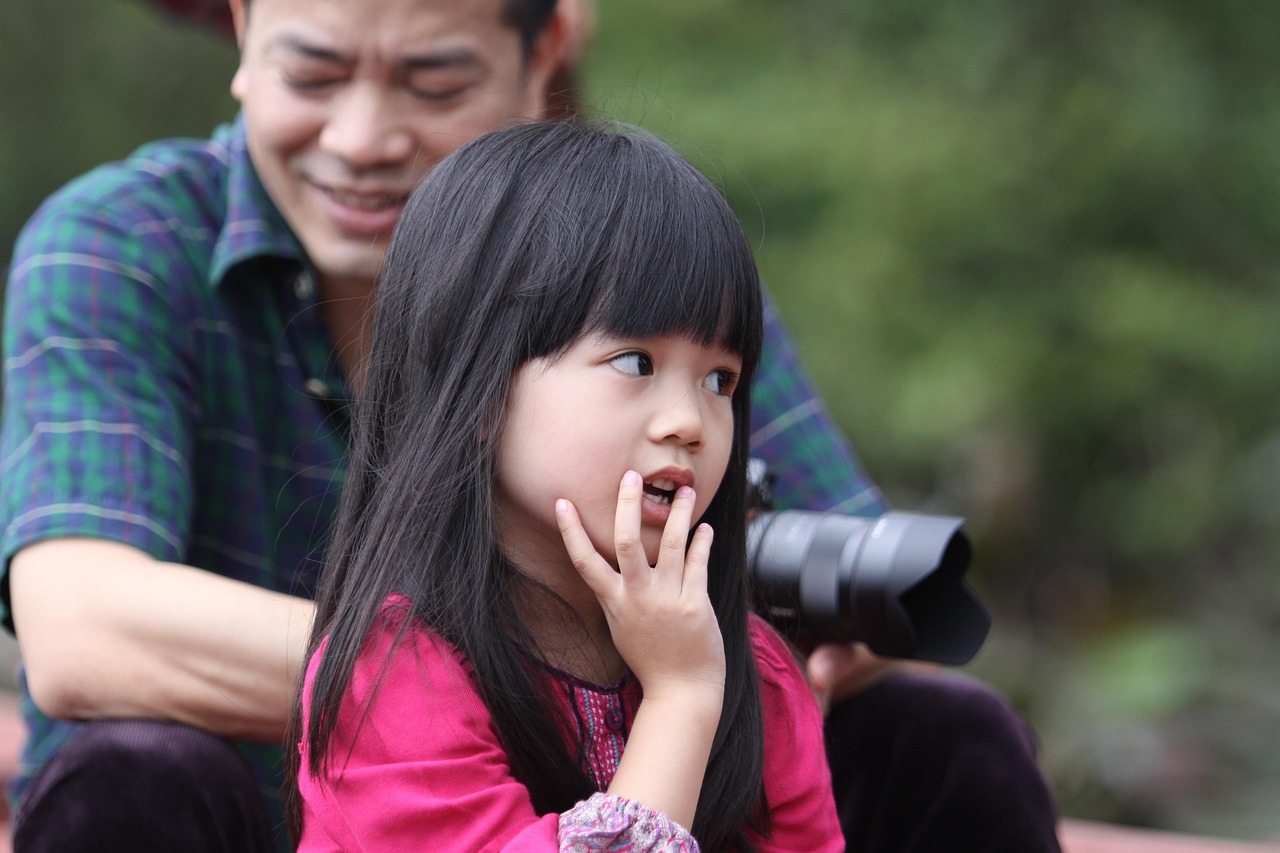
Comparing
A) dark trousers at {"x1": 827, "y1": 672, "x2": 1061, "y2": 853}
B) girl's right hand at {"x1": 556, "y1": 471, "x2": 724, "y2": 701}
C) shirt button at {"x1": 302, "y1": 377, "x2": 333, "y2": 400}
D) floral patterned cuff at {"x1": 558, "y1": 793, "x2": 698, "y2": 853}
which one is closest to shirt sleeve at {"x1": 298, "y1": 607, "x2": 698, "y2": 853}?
floral patterned cuff at {"x1": 558, "y1": 793, "x2": 698, "y2": 853}

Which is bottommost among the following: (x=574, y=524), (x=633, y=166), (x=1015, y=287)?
(x=1015, y=287)

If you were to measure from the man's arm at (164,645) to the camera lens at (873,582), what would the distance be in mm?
446

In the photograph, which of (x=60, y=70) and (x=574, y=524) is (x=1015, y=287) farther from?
(x=60, y=70)

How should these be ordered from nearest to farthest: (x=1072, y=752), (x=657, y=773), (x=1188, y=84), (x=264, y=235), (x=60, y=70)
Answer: (x=657, y=773) → (x=264, y=235) → (x=1072, y=752) → (x=1188, y=84) → (x=60, y=70)

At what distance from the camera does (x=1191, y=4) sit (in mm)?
3645

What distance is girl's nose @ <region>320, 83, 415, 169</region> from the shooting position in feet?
5.10

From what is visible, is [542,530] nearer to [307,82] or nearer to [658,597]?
[658,597]

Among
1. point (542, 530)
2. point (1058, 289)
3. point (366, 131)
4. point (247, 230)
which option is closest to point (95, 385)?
point (247, 230)

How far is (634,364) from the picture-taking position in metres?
1.08

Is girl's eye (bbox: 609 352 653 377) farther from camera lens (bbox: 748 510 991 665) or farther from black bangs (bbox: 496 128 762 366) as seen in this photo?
camera lens (bbox: 748 510 991 665)

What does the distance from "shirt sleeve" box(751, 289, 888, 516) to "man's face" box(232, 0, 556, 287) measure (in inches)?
18.3

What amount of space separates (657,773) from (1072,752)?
2474mm

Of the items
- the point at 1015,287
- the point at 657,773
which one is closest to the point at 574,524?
the point at 657,773

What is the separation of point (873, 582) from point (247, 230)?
0.82 meters
